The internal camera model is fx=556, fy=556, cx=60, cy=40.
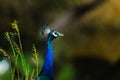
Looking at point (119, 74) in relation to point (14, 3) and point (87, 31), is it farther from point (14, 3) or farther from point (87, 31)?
point (14, 3)

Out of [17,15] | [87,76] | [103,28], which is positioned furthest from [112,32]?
[17,15]

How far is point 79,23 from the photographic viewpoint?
6438 millimetres

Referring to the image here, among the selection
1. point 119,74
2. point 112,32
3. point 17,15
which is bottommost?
point 119,74

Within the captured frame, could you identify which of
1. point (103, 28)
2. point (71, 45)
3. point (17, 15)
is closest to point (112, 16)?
point (103, 28)

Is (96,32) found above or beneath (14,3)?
beneath

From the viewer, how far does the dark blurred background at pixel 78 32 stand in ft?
20.9

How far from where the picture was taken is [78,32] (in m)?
6.41

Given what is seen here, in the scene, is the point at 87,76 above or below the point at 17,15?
below

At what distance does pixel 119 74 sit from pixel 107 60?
0.21 metres

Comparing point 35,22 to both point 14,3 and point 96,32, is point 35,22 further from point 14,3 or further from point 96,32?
point 96,32

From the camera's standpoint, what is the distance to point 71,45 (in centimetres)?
641

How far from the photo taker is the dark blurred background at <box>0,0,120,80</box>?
6359mm

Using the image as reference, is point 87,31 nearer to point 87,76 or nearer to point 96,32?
point 96,32

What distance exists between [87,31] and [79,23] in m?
0.13
